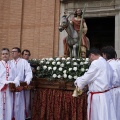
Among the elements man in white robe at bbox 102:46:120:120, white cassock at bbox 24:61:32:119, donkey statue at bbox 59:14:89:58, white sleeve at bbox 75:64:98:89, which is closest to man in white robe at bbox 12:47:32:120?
white cassock at bbox 24:61:32:119

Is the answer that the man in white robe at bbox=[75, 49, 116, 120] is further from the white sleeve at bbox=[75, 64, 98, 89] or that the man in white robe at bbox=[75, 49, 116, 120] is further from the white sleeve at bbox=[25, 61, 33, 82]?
the white sleeve at bbox=[25, 61, 33, 82]

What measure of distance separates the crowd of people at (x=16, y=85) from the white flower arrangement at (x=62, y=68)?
1.05ft

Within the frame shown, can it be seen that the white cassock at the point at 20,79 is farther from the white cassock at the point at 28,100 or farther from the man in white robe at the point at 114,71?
the man in white robe at the point at 114,71

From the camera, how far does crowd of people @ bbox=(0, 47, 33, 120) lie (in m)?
5.27

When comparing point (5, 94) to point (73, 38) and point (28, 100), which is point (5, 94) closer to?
point (28, 100)

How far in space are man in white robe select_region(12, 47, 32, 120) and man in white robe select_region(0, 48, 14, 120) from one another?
0.64 ft

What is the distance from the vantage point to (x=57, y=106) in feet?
18.0

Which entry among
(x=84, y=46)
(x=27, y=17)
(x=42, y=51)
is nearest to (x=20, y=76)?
(x=84, y=46)

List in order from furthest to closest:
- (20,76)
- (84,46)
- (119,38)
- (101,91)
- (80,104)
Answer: (119,38) → (84,46) → (20,76) → (80,104) → (101,91)

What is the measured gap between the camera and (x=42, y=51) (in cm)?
1067

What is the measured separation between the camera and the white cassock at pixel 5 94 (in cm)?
525

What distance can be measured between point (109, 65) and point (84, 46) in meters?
2.49

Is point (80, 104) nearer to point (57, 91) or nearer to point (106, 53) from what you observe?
point (57, 91)

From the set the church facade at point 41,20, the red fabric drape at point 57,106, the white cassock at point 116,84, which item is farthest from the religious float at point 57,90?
the church facade at point 41,20
